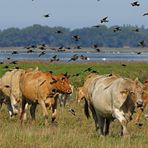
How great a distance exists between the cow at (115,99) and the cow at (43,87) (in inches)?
107

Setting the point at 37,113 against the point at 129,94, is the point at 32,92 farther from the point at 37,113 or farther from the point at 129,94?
the point at 129,94

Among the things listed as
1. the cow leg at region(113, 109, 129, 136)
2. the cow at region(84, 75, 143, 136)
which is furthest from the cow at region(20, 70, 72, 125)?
the cow leg at region(113, 109, 129, 136)

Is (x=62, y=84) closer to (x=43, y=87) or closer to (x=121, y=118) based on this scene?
(x=43, y=87)

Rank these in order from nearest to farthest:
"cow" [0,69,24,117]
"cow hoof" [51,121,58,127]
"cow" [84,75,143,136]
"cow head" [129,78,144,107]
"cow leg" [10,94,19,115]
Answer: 1. "cow head" [129,78,144,107]
2. "cow" [84,75,143,136]
3. "cow hoof" [51,121,58,127]
4. "cow leg" [10,94,19,115]
5. "cow" [0,69,24,117]

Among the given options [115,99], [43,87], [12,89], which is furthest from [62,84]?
[115,99]

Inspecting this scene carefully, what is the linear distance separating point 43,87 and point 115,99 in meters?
4.99

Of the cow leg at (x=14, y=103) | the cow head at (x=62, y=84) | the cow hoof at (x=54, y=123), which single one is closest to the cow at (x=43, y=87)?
the cow head at (x=62, y=84)

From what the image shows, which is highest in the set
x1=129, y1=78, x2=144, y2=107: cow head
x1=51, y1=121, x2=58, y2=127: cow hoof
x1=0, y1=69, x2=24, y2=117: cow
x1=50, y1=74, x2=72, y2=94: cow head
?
x1=129, y1=78, x2=144, y2=107: cow head

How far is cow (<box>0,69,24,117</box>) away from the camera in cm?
2051

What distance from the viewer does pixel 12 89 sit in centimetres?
2067

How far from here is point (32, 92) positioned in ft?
60.7

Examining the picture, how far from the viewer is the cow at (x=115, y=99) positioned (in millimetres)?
13477

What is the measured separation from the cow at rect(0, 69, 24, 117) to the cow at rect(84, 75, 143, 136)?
5.72 metres

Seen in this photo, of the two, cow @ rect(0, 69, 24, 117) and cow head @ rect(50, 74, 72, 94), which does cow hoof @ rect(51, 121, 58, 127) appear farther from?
cow @ rect(0, 69, 24, 117)
